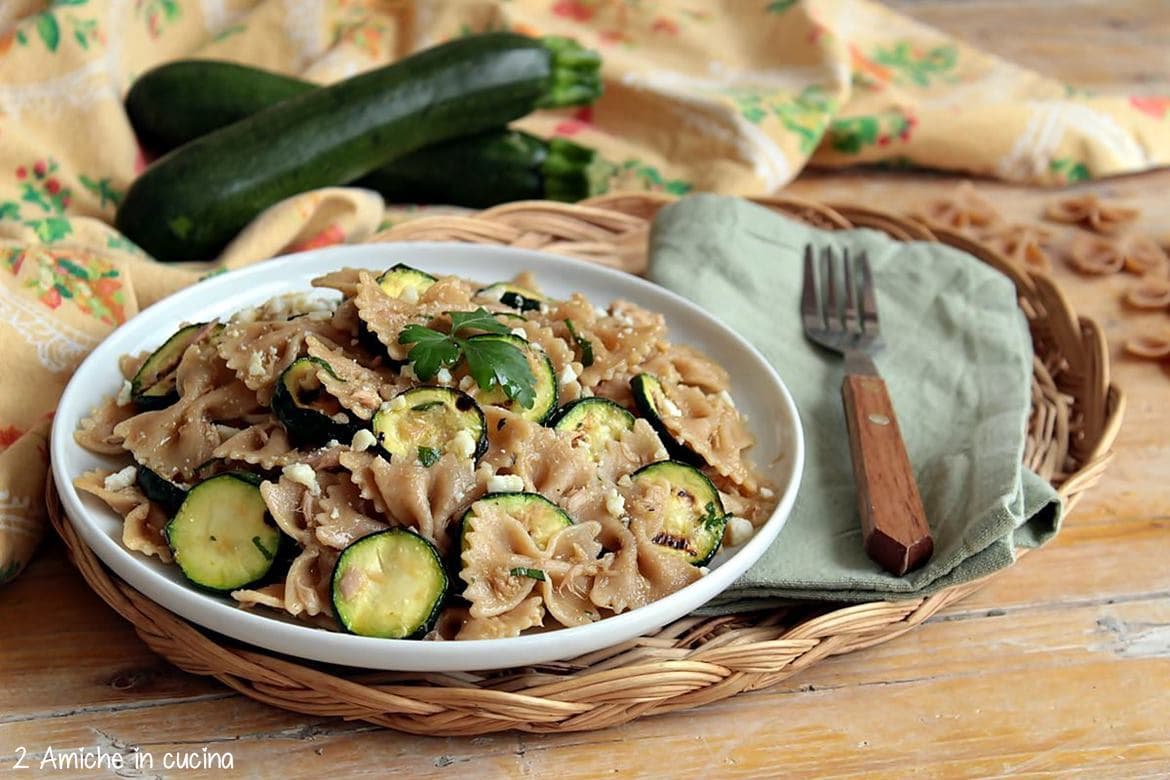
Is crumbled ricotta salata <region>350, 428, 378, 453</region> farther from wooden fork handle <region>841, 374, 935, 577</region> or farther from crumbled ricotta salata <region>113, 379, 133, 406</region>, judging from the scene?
wooden fork handle <region>841, 374, 935, 577</region>

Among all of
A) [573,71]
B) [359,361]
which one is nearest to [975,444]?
[359,361]

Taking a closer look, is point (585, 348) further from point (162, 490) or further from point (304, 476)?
point (162, 490)

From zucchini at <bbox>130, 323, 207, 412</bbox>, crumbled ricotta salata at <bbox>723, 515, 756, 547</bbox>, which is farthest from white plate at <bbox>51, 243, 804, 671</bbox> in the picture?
zucchini at <bbox>130, 323, 207, 412</bbox>

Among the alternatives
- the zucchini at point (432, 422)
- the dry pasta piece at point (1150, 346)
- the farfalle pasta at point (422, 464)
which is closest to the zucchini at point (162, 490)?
the farfalle pasta at point (422, 464)

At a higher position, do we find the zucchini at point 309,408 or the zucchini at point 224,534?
the zucchini at point 309,408

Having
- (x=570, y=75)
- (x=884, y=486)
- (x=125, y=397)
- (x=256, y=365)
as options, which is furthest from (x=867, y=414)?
(x=570, y=75)

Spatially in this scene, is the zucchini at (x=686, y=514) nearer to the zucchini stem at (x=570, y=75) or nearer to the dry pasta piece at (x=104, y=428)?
the dry pasta piece at (x=104, y=428)
